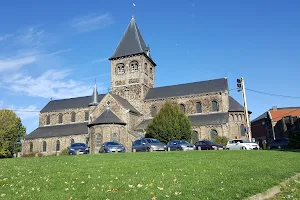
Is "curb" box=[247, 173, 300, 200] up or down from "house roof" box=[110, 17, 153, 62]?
down

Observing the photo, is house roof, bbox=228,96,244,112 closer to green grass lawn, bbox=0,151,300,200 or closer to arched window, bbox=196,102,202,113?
arched window, bbox=196,102,202,113

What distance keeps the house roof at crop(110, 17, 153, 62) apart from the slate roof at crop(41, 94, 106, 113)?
1009 cm

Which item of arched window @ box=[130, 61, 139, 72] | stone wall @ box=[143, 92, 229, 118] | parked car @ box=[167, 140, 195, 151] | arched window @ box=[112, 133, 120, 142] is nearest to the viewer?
parked car @ box=[167, 140, 195, 151]

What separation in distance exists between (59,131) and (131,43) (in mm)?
21591

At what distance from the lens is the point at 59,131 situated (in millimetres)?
54781

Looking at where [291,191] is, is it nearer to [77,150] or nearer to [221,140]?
[77,150]

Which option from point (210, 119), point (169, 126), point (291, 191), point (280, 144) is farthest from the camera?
point (210, 119)

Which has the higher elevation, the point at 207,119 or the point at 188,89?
the point at 188,89

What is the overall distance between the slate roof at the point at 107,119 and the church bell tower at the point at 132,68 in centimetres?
753

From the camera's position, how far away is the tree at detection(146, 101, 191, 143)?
39.5 meters

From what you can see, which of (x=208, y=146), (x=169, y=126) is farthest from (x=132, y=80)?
(x=208, y=146)

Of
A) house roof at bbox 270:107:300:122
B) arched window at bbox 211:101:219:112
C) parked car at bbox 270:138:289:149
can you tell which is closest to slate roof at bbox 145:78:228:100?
arched window at bbox 211:101:219:112

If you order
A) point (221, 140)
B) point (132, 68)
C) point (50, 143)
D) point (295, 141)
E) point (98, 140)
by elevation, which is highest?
point (132, 68)

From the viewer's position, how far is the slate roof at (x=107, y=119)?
140 ft
